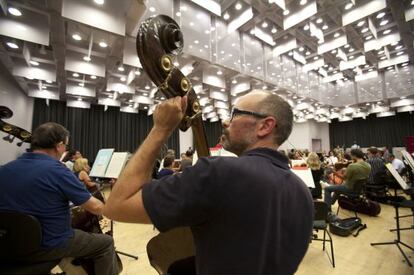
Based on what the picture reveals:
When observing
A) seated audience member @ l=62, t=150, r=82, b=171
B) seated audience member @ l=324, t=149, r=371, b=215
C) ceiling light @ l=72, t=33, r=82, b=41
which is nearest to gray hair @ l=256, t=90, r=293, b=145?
seated audience member @ l=324, t=149, r=371, b=215

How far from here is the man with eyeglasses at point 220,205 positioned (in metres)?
0.59

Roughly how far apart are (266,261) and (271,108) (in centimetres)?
53

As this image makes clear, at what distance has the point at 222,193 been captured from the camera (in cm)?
60

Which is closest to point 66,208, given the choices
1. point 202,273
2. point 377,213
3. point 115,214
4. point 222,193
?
→ point 115,214

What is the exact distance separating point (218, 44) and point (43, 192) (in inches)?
186

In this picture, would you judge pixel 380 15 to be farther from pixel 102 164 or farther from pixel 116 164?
pixel 102 164

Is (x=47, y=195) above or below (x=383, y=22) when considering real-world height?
below

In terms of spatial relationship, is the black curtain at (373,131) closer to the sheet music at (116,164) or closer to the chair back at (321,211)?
the chair back at (321,211)

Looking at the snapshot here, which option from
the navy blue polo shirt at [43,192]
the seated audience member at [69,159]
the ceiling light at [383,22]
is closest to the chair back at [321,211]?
the navy blue polo shirt at [43,192]

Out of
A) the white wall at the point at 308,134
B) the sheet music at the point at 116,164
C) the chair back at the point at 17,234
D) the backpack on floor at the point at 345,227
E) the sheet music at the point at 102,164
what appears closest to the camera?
the chair back at the point at 17,234

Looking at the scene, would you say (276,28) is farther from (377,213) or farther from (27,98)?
(27,98)

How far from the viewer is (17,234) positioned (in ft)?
4.36

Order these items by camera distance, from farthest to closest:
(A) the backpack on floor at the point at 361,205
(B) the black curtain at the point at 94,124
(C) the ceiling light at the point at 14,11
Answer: (B) the black curtain at the point at 94,124 → (A) the backpack on floor at the point at 361,205 → (C) the ceiling light at the point at 14,11

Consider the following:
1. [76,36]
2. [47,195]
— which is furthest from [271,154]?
[76,36]
